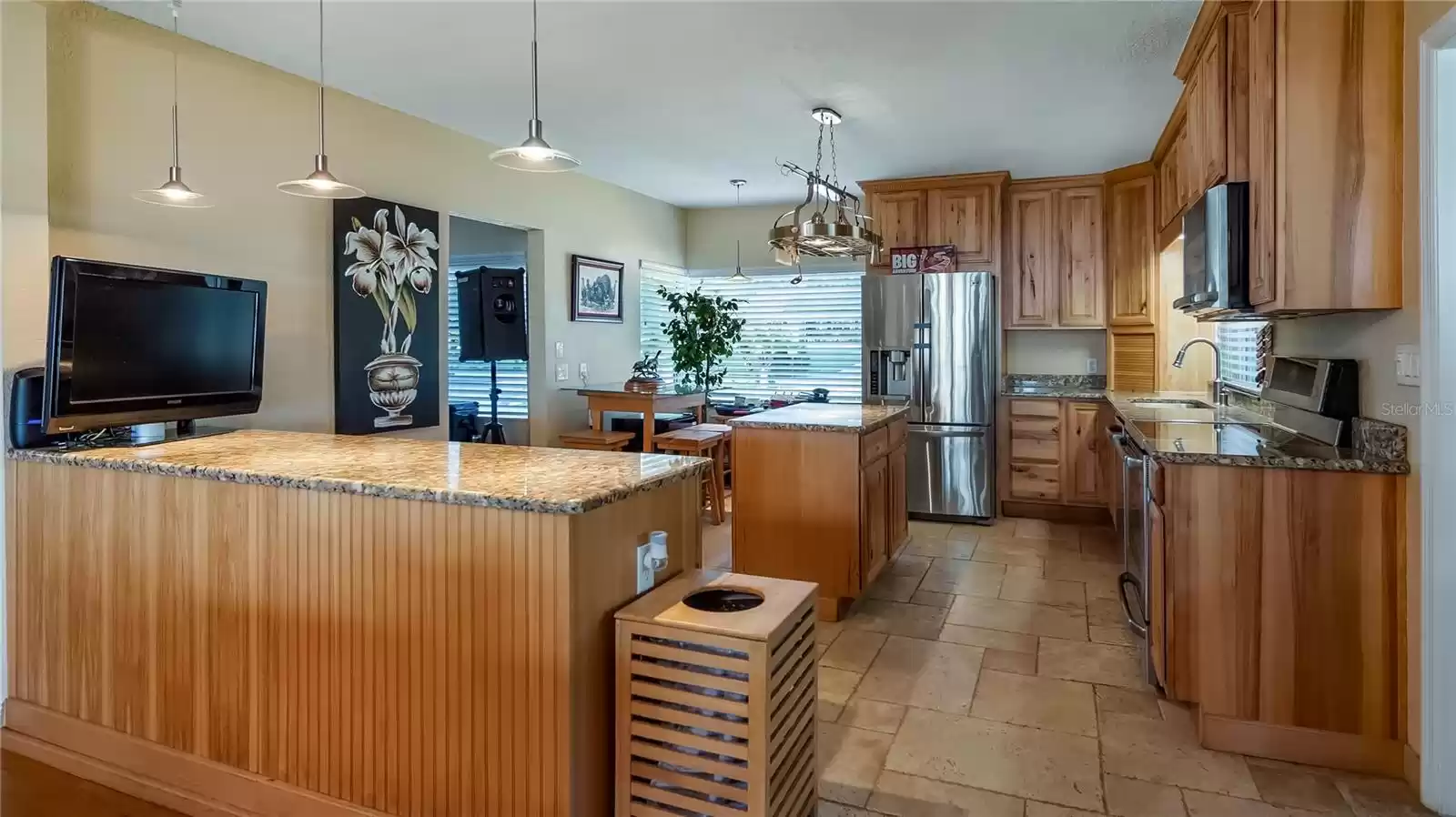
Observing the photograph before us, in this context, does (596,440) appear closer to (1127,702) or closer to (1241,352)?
(1127,702)

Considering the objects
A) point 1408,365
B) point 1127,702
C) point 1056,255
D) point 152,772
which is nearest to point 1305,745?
point 1127,702

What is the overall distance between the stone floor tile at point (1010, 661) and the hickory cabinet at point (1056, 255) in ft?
10.5

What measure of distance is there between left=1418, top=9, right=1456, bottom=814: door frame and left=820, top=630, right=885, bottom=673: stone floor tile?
1621mm

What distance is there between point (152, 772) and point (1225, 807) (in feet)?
9.47

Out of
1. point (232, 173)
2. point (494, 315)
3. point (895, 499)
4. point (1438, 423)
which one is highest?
point (232, 173)

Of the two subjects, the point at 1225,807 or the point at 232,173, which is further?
the point at 232,173

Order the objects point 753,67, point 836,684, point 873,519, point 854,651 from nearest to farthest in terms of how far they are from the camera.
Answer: point 836,684 < point 854,651 < point 753,67 < point 873,519

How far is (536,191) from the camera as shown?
5.12 metres

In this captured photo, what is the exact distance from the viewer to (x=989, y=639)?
10.7 ft

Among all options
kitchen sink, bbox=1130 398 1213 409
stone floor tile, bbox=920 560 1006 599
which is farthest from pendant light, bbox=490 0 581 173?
kitchen sink, bbox=1130 398 1213 409

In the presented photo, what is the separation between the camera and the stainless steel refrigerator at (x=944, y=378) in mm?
5406

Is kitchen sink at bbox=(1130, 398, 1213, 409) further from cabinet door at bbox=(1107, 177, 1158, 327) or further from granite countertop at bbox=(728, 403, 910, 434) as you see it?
granite countertop at bbox=(728, 403, 910, 434)

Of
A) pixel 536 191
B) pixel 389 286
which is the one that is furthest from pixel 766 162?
pixel 389 286

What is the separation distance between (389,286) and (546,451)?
84.1 inches
